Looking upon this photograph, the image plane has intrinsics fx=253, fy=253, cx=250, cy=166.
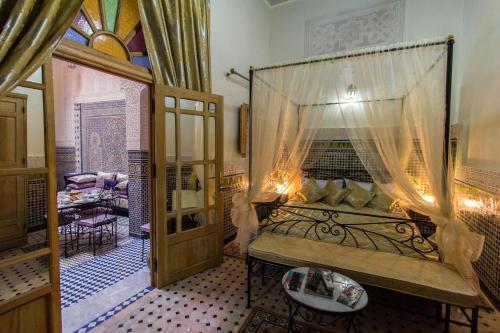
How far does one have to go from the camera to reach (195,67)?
3.05m

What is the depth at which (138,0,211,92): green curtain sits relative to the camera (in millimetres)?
2617

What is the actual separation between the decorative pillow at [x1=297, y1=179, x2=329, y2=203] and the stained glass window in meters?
3.00

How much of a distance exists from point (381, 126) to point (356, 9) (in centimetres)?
300

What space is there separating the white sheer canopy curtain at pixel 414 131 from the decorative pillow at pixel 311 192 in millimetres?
1445

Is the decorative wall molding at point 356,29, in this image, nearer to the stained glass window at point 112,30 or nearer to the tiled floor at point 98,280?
the stained glass window at point 112,30

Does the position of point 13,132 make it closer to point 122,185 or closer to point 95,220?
point 95,220

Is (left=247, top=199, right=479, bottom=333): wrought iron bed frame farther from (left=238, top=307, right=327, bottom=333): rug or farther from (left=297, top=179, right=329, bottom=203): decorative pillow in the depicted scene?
(left=297, top=179, right=329, bottom=203): decorative pillow

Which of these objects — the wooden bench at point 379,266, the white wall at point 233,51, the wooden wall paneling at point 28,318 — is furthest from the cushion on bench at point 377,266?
the wooden wall paneling at point 28,318

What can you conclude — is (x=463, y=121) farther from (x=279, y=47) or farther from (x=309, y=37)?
(x=279, y=47)

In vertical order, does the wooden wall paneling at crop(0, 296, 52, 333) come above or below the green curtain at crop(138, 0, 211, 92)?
below

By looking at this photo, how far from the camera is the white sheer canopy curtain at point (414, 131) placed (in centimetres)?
225

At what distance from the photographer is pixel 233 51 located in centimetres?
399

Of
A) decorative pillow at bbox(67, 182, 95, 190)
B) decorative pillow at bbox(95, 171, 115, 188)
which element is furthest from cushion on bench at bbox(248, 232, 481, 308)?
decorative pillow at bbox(67, 182, 95, 190)

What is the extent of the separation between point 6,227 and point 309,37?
503 centimetres
